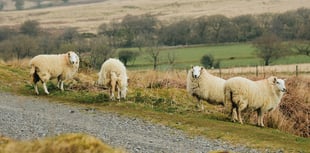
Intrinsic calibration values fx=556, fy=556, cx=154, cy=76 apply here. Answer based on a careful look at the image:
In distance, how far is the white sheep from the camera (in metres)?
21.3

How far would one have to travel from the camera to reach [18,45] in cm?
5894

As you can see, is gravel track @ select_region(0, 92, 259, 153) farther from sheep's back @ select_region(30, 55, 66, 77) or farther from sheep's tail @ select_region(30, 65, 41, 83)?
sheep's back @ select_region(30, 55, 66, 77)

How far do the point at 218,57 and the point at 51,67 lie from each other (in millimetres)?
51478

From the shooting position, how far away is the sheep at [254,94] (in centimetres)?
1995

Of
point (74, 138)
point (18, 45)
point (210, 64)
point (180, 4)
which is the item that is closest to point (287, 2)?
point (180, 4)

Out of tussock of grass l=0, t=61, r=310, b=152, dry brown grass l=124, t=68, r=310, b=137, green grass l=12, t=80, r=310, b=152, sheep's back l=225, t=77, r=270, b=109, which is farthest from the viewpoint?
dry brown grass l=124, t=68, r=310, b=137

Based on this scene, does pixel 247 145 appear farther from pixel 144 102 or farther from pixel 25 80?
pixel 25 80

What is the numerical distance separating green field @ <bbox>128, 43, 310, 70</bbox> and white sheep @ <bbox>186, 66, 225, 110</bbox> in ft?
134

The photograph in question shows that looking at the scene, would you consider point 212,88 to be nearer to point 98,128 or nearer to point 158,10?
point 98,128

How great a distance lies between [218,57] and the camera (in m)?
73.4

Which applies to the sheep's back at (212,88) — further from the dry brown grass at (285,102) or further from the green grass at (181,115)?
the dry brown grass at (285,102)

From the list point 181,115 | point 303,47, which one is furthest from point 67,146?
point 303,47

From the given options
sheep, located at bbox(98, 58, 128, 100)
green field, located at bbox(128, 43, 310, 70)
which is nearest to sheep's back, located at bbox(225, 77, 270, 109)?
sheep, located at bbox(98, 58, 128, 100)

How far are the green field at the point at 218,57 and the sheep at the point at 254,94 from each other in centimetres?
4200
